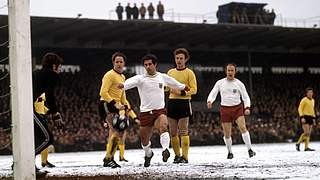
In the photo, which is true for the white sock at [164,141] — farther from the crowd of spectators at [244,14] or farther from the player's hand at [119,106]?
the crowd of spectators at [244,14]

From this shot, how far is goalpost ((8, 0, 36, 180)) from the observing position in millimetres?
6445

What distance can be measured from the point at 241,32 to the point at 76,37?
30.9ft

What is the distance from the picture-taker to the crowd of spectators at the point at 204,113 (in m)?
28.0

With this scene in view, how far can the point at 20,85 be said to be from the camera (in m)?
6.49

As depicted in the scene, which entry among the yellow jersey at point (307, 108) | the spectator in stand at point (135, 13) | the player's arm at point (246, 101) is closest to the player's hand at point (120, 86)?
the player's arm at point (246, 101)

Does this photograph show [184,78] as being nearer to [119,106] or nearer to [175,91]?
[175,91]

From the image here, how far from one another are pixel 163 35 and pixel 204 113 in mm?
4848

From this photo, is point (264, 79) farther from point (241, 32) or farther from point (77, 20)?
point (77, 20)

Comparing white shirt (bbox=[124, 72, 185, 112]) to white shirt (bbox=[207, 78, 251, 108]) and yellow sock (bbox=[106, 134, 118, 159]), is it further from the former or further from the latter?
white shirt (bbox=[207, 78, 251, 108])

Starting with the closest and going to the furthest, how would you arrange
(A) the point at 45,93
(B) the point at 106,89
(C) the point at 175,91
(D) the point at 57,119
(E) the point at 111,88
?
(A) the point at 45,93 → (D) the point at 57,119 → (B) the point at 106,89 → (E) the point at 111,88 → (C) the point at 175,91

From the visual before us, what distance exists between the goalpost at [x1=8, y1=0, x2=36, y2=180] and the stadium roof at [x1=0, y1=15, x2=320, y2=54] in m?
23.4

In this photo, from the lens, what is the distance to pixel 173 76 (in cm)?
1223

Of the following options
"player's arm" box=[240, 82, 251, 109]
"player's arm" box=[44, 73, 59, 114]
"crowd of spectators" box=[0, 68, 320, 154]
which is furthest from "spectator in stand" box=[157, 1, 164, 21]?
"player's arm" box=[44, 73, 59, 114]

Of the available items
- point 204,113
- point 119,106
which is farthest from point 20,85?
point 204,113
